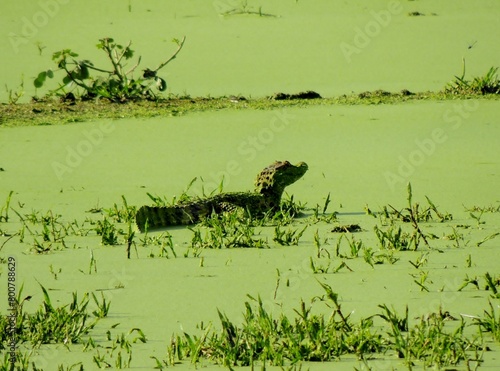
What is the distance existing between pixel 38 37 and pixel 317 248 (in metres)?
9.32

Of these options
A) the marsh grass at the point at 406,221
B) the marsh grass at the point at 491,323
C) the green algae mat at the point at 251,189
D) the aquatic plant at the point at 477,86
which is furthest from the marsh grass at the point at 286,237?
the aquatic plant at the point at 477,86

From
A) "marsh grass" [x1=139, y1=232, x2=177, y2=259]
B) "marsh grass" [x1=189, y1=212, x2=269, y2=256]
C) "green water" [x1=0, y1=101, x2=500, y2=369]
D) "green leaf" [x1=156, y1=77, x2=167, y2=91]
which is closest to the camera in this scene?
"green water" [x1=0, y1=101, x2=500, y2=369]

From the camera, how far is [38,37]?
14.7 metres

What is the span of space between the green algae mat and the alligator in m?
0.11

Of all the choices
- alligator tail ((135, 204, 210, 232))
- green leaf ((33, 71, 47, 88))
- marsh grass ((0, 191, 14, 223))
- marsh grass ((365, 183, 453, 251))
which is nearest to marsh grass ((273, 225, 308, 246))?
marsh grass ((365, 183, 453, 251))

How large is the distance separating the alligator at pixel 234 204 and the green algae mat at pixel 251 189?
0.11 meters

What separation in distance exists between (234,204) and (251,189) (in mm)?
935

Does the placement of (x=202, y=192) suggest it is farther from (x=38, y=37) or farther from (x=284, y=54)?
(x=38, y=37)

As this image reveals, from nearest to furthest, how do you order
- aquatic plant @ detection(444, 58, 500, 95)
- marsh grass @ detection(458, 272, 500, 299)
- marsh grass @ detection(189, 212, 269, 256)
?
marsh grass @ detection(458, 272, 500, 299) < marsh grass @ detection(189, 212, 269, 256) < aquatic plant @ detection(444, 58, 500, 95)

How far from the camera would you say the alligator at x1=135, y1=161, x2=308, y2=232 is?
7043 millimetres

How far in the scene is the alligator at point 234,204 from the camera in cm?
704

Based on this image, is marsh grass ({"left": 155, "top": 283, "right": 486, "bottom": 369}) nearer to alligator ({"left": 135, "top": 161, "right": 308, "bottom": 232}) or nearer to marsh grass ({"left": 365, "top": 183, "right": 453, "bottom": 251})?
marsh grass ({"left": 365, "top": 183, "right": 453, "bottom": 251})

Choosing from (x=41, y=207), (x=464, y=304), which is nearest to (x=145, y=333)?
(x=464, y=304)

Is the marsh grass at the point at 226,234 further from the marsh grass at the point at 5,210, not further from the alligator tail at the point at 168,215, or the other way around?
the marsh grass at the point at 5,210
